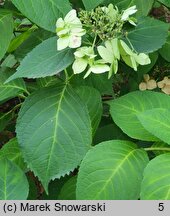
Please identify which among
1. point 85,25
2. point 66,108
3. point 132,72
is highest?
point 85,25

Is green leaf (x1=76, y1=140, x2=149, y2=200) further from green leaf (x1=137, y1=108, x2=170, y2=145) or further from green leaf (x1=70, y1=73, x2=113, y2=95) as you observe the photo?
green leaf (x1=70, y1=73, x2=113, y2=95)

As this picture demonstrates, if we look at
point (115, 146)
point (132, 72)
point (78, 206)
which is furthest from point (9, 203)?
point (132, 72)

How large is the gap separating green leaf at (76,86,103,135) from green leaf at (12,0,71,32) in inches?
6.7

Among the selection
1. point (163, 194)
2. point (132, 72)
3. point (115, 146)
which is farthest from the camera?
point (132, 72)

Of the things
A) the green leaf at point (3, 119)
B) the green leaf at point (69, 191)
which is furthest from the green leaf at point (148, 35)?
the green leaf at point (3, 119)

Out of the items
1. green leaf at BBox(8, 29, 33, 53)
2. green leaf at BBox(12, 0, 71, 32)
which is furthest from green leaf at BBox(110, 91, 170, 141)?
green leaf at BBox(8, 29, 33, 53)

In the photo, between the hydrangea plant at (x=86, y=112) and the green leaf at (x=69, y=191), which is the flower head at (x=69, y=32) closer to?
the hydrangea plant at (x=86, y=112)

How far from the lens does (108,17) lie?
917mm

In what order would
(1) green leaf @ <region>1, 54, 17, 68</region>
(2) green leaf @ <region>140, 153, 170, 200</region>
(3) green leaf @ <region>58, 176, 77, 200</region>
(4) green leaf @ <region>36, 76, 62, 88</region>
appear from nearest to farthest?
(2) green leaf @ <region>140, 153, 170, 200</region>
(3) green leaf @ <region>58, 176, 77, 200</region>
(4) green leaf @ <region>36, 76, 62, 88</region>
(1) green leaf @ <region>1, 54, 17, 68</region>

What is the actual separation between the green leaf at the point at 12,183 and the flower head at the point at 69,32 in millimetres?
251

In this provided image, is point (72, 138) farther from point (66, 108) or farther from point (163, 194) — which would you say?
point (163, 194)

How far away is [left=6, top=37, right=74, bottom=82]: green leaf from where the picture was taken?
0.89 metres

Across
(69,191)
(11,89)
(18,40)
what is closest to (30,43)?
(18,40)

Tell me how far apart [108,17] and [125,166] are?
284 millimetres
